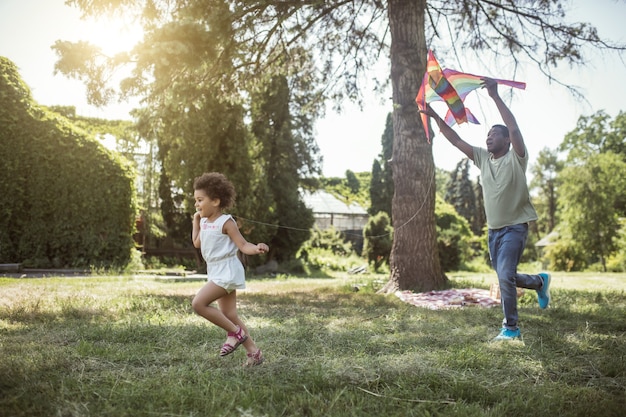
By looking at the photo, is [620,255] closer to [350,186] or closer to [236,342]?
[236,342]

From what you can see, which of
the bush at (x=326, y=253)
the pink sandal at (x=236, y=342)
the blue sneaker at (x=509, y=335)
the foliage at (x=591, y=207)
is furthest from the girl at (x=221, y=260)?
the foliage at (x=591, y=207)

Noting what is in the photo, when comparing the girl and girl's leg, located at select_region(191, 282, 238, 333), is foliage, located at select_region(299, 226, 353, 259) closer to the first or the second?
the girl

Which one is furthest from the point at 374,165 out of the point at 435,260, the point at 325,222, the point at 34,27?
the point at 34,27

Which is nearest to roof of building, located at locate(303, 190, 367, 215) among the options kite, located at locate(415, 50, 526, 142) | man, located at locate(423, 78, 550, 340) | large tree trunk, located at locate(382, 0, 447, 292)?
large tree trunk, located at locate(382, 0, 447, 292)

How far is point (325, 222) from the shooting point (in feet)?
109

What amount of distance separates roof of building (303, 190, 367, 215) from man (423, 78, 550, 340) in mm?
28209

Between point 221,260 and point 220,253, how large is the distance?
1.8 inches

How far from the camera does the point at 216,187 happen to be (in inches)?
126

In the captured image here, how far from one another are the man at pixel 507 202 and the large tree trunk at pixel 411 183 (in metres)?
3.54

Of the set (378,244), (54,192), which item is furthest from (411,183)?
(378,244)

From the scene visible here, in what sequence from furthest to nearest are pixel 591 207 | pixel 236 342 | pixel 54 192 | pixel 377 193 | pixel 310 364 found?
pixel 377 193
pixel 591 207
pixel 54 192
pixel 236 342
pixel 310 364

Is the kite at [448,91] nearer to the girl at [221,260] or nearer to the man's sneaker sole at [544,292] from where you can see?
the man's sneaker sole at [544,292]

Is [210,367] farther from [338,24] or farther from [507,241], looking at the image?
[338,24]

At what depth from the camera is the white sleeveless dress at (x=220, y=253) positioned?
10.2 feet
